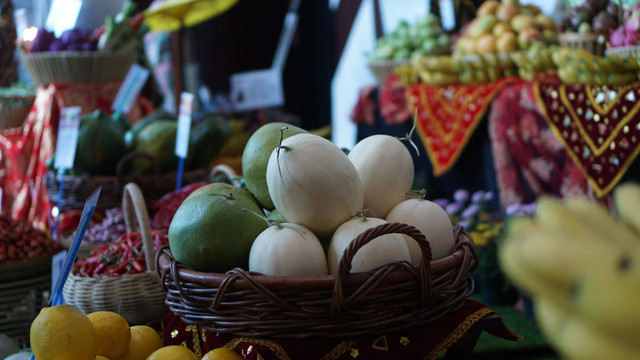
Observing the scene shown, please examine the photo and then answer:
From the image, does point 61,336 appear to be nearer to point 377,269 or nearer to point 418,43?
point 377,269

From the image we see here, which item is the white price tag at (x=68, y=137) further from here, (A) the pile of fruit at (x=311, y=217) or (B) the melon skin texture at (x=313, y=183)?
(B) the melon skin texture at (x=313, y=183)

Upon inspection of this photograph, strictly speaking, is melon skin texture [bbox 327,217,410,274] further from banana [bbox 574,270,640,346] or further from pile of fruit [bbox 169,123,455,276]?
banana [bbox 574,270,640,346]

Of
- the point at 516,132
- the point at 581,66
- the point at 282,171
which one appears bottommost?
the point at 516,132

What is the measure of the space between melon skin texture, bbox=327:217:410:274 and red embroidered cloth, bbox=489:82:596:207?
171 centimetres

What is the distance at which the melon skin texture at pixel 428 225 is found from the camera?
0.87 meters

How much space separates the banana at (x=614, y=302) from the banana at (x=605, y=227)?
0.05 m

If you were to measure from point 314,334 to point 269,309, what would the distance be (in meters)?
0.07

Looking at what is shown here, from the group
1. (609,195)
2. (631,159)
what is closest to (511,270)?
(631,159)

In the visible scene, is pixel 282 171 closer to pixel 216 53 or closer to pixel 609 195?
pixel 609 195

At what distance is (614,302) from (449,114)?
107 inches

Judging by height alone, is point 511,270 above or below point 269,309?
above

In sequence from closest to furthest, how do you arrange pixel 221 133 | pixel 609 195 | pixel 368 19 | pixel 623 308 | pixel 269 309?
1. pixel 623 308
2. pixel 269 309
3. pixel 221 133
4. pixel 609 195
5. pixel 368 19

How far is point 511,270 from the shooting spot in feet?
1.19

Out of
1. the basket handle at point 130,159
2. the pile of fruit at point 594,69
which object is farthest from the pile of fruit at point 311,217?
the pile of fruit at point 594,69
